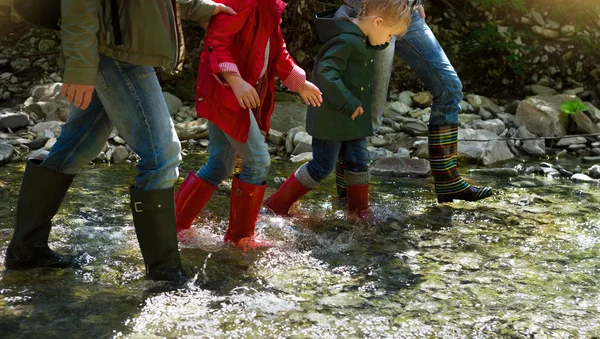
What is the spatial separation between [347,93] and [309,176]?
66 cm

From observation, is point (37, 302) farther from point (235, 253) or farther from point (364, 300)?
point (364, 300)

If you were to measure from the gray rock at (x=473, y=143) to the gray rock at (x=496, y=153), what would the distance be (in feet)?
0.16

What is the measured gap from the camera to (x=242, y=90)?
3459 mm

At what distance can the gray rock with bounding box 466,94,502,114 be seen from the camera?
9047 mm

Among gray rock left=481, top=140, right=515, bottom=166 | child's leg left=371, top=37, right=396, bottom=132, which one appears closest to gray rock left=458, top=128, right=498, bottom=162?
gray rock left=481, top=140, right=515, bottom=166

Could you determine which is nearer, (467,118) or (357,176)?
(357,176)

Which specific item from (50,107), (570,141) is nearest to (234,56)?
(50,107)

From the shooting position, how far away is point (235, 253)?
386 cm

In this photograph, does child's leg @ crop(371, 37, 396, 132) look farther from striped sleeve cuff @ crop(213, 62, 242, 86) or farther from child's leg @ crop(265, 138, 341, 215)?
striped sleeve cuff @ crop(213, 62, 242, 86)

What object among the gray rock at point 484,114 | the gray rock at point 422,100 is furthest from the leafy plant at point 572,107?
the gray rock at point 422,100

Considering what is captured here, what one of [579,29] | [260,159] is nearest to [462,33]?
[579,29]

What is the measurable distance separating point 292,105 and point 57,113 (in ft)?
8.37

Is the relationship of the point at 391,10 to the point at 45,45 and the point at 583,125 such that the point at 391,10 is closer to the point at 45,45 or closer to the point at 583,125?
the point at 583,125

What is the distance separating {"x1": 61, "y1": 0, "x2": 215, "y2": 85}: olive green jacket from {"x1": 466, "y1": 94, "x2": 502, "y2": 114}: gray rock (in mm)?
6507
